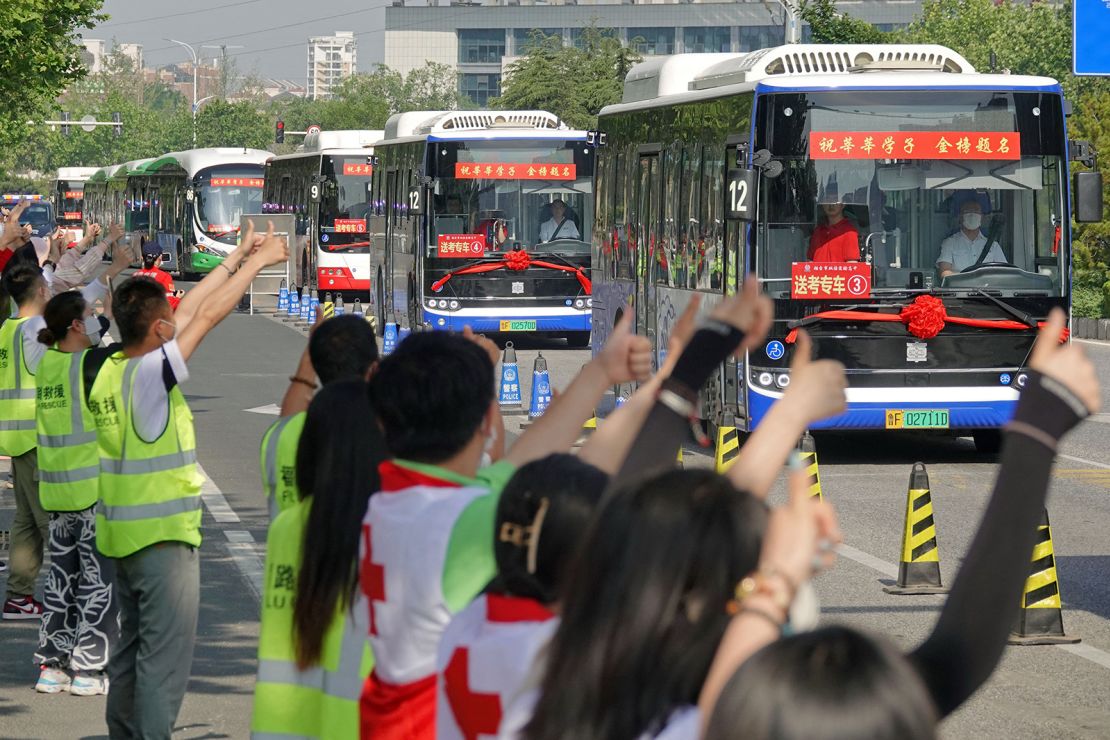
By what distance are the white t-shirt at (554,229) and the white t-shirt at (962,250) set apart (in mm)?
12668

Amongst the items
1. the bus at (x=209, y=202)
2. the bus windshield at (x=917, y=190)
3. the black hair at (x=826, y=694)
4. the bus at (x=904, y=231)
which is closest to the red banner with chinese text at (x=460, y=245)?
the bus at (x=904, y=231)

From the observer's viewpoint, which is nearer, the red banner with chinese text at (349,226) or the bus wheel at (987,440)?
the bus wheel at (987,440)

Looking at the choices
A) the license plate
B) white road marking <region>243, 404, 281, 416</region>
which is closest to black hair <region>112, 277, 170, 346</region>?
the license plate

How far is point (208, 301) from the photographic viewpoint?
256 inches

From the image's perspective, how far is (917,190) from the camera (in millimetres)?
15445

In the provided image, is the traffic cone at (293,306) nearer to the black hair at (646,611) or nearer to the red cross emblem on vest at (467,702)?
the red cross emblem on vest at (467,702)

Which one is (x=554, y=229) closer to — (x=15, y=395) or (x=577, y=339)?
(x=577, y=339)

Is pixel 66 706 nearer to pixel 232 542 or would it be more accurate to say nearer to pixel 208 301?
pixel 208 301

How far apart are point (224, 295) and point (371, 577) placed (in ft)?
9.71

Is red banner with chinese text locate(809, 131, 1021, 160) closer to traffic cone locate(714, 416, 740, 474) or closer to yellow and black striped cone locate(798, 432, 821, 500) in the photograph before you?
yellow and black striped cone locate(798, 432, 821, 500)

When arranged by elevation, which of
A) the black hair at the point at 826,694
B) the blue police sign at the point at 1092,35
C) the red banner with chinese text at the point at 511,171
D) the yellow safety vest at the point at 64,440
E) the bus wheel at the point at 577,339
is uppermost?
the blue police sign at the point at 1092,35

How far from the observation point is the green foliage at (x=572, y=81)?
71.0 meters

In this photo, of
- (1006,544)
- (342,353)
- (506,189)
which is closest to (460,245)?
(506,189)

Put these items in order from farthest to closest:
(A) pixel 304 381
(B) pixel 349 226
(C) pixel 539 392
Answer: (B) pixel 349 226 → (C) pixel 539 392 → (A) pixel 304 381
